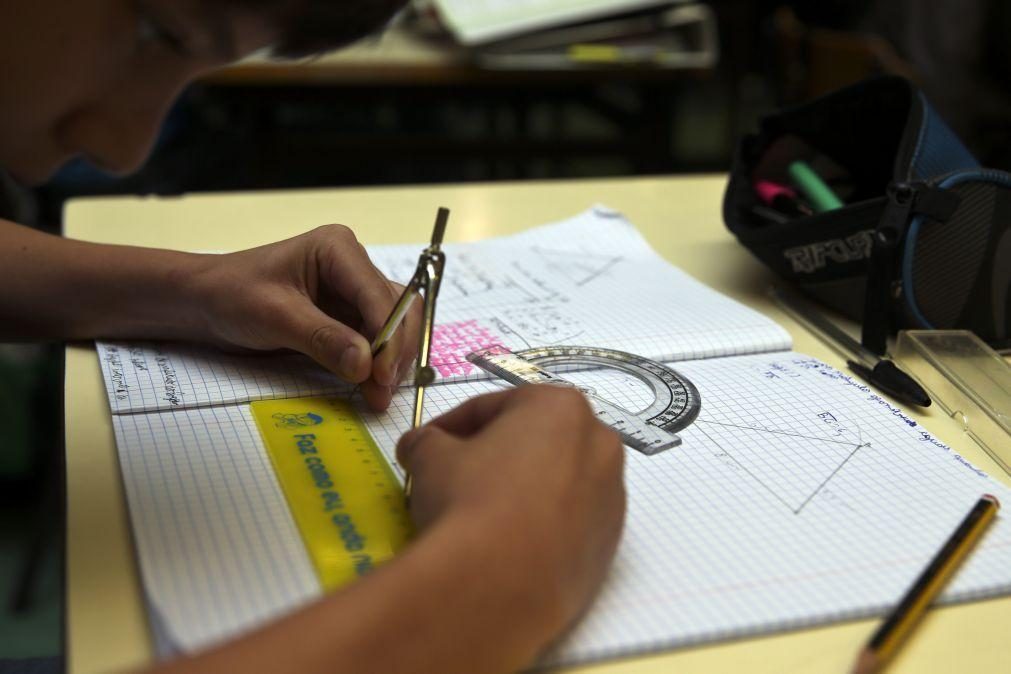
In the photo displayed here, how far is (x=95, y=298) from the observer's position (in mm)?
927

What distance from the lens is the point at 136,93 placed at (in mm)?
686

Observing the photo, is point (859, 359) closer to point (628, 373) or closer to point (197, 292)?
point (628, 373)

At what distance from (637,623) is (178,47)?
1.49 ft

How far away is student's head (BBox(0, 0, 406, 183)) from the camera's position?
A: 0.61 meters

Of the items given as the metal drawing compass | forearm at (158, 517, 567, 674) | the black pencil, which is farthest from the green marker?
forearm at (158, 517, 567, 674)

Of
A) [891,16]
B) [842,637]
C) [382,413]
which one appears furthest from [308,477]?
[891,16]

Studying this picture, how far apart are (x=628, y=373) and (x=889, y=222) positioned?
11.6 inches

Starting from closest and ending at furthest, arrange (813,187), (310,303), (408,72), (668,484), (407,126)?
(668,484), (310,303), (813,187), (408,72), (407,126)

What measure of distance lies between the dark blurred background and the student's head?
1032 millimetres

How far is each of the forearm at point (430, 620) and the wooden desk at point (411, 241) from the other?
0.23ft

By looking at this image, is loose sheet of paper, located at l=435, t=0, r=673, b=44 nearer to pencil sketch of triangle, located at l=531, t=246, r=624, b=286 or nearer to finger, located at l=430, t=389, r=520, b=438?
pencil sketch of triangle, located at l=531, t=246, r=624, b=286

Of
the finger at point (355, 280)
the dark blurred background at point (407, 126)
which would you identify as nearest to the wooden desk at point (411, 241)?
the finger at point (355, 280)

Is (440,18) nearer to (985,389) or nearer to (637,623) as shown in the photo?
(985,389)

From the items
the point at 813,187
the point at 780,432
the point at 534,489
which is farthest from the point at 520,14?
the point at 534,489
